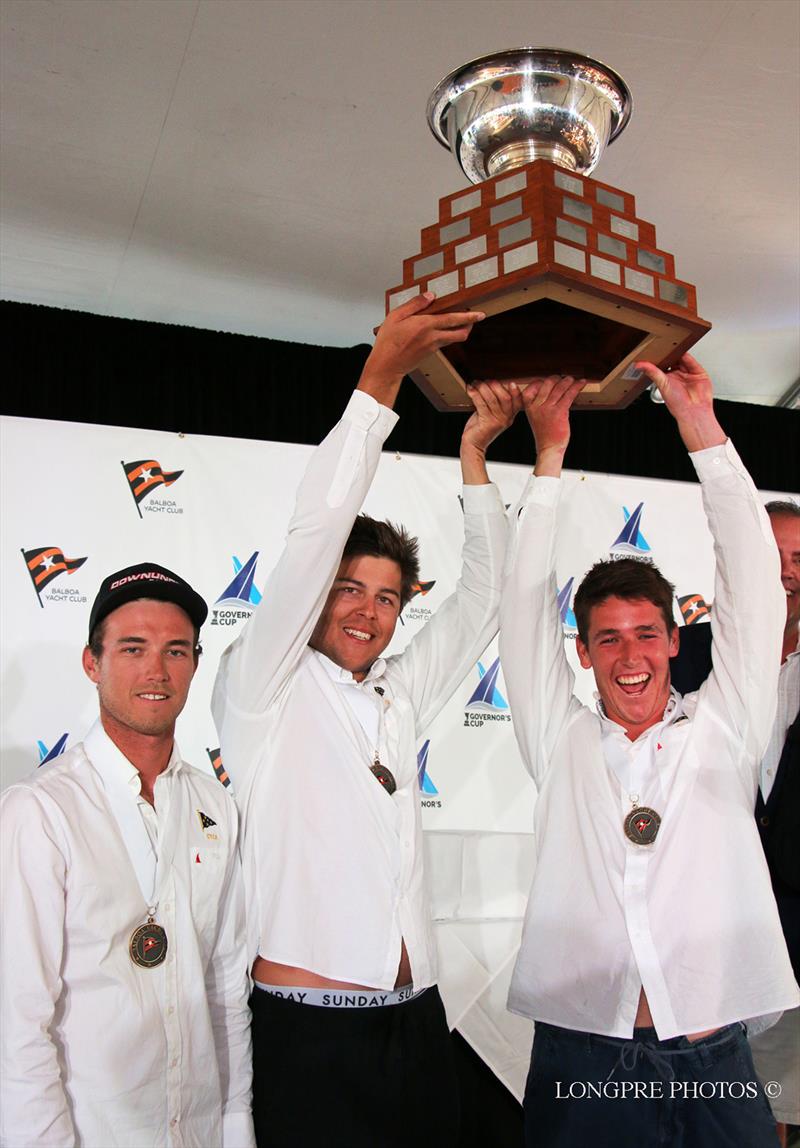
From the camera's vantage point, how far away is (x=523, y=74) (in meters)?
1.97

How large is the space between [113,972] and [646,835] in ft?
3.64

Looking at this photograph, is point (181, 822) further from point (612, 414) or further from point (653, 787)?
point (612, 414)

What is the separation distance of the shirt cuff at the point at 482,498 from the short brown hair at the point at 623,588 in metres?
0.31

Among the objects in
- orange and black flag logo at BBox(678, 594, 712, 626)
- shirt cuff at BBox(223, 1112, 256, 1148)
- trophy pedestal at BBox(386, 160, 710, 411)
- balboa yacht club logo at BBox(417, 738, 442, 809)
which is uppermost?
trophy pedestal at BBox(386, 160, 710, 411)

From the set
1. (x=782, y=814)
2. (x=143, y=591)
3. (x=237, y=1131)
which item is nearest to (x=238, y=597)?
(x=143, y=591)

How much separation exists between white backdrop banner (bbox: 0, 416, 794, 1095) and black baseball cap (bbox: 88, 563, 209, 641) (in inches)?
74.4

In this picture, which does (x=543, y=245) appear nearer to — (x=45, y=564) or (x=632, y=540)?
(x=45, y=564)

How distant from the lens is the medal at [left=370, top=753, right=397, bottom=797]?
2.13 metres

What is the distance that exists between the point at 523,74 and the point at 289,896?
1.71m

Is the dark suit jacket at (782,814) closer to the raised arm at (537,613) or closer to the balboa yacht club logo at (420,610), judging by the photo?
the raised arm at (537,613)

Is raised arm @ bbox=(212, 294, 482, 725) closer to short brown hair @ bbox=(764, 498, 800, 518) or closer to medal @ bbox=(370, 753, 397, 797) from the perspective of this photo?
medal @ bbox=(370, 753, 397, 797)

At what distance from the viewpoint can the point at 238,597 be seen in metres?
4.37

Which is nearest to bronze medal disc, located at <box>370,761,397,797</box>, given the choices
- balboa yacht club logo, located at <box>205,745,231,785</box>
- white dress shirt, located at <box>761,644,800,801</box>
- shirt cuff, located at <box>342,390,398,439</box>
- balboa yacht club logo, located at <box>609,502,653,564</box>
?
shirt cuff, located at <box>342,390,398,439</box>

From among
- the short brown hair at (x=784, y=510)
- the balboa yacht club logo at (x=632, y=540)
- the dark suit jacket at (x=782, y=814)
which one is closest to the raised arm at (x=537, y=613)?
the dark suit jacket at (x=782, y=814)
